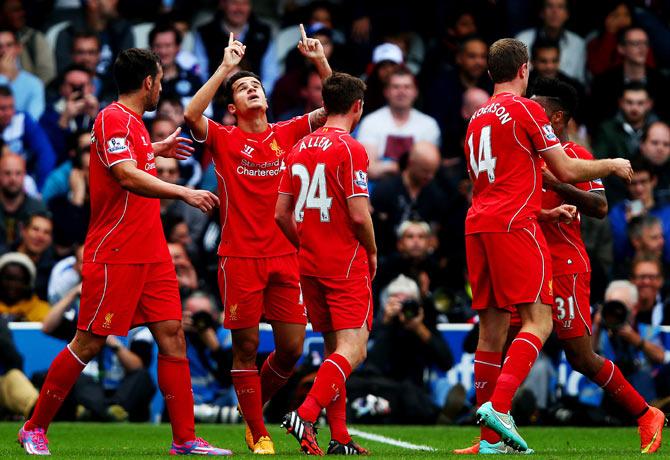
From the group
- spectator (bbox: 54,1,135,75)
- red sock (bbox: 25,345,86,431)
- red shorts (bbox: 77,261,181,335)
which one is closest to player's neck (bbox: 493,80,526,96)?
red shorts (bbox: 77,261,181,335)

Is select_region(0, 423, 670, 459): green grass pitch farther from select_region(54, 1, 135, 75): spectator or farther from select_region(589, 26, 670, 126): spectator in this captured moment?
select_region(54, 1, 135, 75): spectator

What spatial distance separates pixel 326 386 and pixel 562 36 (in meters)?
9.96

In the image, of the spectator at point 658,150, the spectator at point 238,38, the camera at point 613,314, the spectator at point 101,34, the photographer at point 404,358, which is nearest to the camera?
the camera at point 613,314

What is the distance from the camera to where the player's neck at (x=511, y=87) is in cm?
972

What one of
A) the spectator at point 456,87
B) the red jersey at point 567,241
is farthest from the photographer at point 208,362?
the red jersey at point 567,241

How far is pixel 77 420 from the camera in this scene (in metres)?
14.2

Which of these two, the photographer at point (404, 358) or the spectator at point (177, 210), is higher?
the spectator at point (177, 210)

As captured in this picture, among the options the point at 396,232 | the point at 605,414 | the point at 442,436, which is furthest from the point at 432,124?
the point at 442,436

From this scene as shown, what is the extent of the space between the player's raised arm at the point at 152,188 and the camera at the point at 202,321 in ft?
15.7

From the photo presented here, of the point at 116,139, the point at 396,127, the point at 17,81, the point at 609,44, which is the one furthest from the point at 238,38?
the point at 116,139

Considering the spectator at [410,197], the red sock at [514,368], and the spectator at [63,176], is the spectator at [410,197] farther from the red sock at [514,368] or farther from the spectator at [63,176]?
the red sock at [514,368]

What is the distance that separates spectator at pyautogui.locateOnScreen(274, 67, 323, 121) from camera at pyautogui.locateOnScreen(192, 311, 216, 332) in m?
3.77

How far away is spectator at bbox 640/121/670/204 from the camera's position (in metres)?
16.9

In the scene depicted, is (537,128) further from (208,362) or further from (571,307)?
(208,362)
